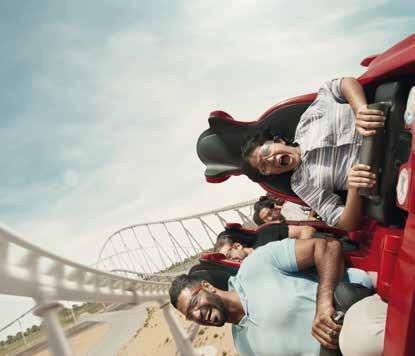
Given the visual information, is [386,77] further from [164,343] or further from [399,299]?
[164,343]

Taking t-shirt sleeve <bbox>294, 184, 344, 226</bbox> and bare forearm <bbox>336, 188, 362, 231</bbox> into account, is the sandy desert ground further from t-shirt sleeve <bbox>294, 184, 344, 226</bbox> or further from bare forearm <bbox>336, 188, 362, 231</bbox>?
bare forearm <bbox>336, 188, 362, 231</bbox>

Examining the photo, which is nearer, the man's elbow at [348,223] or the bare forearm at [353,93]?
the bare forearm at [353,93]

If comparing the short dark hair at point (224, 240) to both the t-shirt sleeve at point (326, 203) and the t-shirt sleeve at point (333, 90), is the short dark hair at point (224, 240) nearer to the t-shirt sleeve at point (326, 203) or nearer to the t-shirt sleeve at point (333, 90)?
the t-shirt sleeve at point (326, 203)

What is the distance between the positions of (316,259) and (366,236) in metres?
0.46

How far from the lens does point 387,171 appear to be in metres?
1.91

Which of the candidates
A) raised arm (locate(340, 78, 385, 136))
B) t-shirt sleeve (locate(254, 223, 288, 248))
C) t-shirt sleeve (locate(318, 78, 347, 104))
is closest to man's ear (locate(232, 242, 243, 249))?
t-shirt sleeve (locate(254, 223, 288, 248))

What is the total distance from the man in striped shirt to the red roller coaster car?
0.36 feet

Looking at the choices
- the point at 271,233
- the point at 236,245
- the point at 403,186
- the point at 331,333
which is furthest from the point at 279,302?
the point at 236,245

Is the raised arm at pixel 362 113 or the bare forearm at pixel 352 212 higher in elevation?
the raised arm at pixel 362 113

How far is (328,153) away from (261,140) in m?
0.53

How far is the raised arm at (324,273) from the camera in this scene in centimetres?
199

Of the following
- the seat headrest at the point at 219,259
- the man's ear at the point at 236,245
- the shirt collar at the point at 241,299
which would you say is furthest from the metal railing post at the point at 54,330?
the man's ear at the point at 236,245

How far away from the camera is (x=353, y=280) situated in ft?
7.60

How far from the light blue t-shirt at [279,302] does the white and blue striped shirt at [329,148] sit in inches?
14.1
